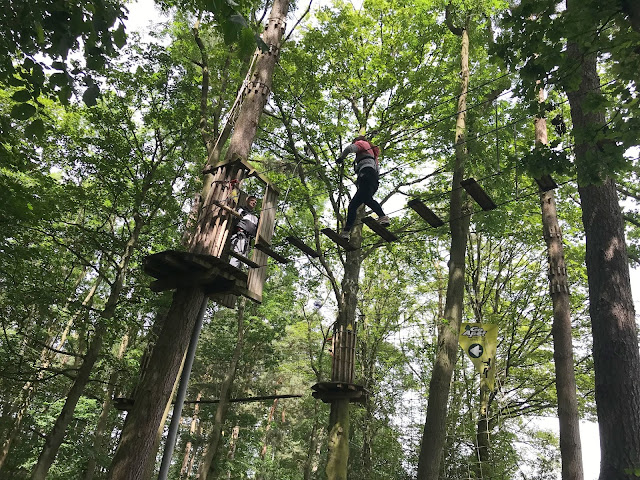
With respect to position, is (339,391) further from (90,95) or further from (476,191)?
(90,95)

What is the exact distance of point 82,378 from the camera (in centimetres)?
794

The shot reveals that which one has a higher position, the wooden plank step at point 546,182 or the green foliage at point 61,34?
the wooden plank step at point 546,182

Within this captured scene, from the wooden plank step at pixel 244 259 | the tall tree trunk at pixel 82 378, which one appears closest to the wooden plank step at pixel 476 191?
the wooden plank step at pixel 244 259

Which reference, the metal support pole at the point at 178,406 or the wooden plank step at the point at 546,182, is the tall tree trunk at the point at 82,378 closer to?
the metal support pole at the point at 178,406

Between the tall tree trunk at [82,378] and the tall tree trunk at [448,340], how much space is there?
5.90m

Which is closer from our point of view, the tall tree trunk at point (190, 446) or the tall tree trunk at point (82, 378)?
the tall tree trunk at point (82, 378)

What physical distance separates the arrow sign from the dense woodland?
136 centimetres

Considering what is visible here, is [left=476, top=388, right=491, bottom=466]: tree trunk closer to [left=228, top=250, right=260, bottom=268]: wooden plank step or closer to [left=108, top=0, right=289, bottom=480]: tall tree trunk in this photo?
[left=228, top=250, right=260, bottom=268]: wooden plank step

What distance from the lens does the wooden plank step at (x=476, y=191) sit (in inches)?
193

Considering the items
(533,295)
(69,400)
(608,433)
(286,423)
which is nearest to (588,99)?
(608,433)

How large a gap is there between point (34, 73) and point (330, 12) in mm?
9831

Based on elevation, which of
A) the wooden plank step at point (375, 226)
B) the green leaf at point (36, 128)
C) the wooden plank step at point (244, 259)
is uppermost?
the wooden plank step at point (375, 226)

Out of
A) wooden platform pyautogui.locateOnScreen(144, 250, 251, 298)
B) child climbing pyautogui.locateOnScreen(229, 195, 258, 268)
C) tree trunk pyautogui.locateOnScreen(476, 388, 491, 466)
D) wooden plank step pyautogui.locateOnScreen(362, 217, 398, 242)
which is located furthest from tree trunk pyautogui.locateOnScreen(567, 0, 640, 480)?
tree trunk pyautogui.locateOnScreen(476, 388, 491, 466)

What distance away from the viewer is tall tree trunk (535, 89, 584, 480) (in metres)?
6.60
